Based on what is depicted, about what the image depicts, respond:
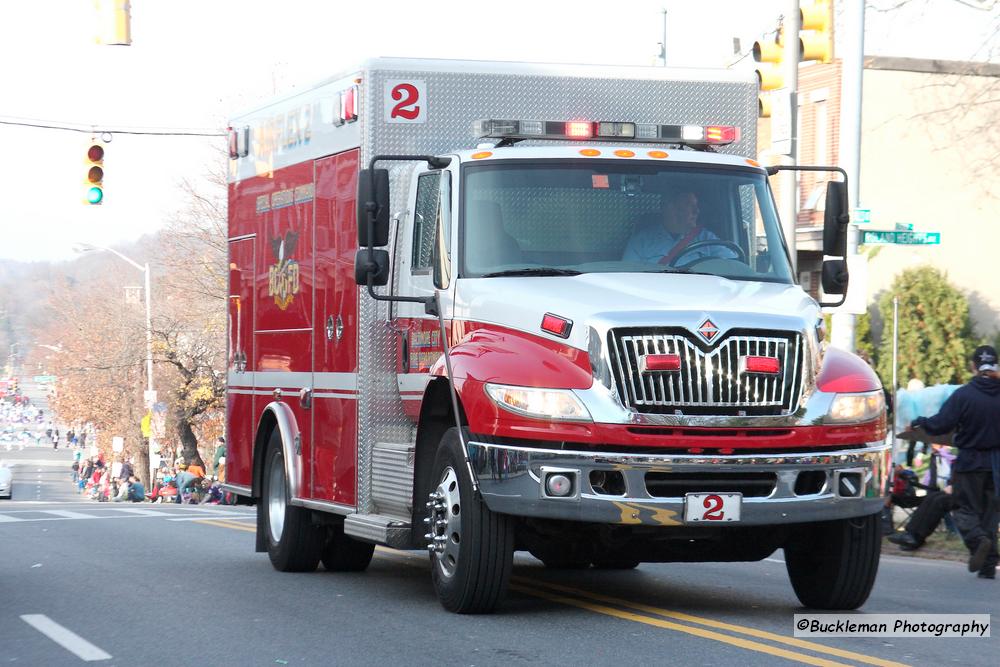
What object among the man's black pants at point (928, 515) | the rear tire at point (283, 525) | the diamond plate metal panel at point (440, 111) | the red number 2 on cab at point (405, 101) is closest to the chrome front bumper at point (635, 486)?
the diamond plate metal panel at point (440, 111)

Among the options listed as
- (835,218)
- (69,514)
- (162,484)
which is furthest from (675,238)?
(162,484)

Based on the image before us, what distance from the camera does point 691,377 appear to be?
863 cm

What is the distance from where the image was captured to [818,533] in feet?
31.6

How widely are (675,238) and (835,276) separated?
1.22 m

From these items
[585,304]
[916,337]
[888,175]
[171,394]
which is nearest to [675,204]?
[585,304]

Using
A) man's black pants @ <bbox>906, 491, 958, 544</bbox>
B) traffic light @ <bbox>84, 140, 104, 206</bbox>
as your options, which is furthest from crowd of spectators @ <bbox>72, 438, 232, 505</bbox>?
man's black pants @ <bbox>906, 491, 958, 544</bbox>

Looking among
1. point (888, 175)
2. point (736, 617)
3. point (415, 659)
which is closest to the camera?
point (415, 659)

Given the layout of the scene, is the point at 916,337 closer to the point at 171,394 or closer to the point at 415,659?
the point at 415,659

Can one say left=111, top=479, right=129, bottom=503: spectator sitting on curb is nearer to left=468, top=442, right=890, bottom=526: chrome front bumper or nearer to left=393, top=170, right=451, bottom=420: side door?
left=393, top=170, right=451, bottom=420: side door

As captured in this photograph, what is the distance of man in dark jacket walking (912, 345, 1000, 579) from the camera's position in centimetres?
1279

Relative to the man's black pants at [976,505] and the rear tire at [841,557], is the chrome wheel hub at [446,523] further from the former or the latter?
the man's black pants at [976,505]

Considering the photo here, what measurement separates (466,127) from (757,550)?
11.6 ft

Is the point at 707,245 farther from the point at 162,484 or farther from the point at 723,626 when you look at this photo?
the point at 162,484

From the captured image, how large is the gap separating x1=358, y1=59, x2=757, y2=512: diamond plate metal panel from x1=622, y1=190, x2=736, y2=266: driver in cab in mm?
1282
